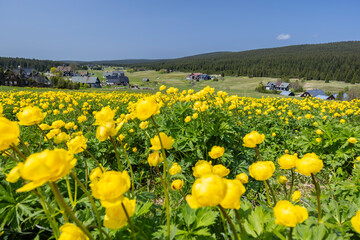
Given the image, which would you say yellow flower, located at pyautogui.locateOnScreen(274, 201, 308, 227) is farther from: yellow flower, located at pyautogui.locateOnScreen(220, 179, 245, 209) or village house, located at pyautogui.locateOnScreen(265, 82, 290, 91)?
village house, located at pyautogui.locateOnScreen(265, 82, 290, 91)

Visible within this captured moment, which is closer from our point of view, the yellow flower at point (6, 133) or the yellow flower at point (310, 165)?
the yellow flower at point (6, 133)

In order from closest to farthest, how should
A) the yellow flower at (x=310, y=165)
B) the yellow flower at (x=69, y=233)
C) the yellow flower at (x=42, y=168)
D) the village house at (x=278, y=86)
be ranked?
the yellow flower at (x=42, y=168), the yellow flower at (x=69, y=233), the yellow flower at (x=310, y=165), the village house at (x=278, y=86)

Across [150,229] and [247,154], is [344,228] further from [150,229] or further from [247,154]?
[247,154]

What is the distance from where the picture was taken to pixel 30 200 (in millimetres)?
1397

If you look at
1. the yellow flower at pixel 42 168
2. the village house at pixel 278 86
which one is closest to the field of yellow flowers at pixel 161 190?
the yellow flower at pixel 42 168

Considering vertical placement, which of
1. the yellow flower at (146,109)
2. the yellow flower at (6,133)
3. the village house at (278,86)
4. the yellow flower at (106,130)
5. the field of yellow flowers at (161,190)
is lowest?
the village house at (278,86)

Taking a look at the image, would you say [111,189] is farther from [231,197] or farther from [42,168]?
[231,197]

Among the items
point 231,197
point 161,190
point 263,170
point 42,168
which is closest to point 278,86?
point 161,190

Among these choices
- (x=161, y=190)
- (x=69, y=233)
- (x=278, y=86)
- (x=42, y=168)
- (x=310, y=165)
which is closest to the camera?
(x=42, y=168)

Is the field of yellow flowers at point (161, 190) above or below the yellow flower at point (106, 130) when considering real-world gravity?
below

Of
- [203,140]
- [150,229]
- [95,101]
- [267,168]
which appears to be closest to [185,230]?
[150,229]

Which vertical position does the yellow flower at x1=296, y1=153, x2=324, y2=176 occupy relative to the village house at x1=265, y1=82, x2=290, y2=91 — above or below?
above

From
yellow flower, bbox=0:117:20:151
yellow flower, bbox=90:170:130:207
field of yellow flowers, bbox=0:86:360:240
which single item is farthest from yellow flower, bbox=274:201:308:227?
yellow flower, bbox=0:117:20:151

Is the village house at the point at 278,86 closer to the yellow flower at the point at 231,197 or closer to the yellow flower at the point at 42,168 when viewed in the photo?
the yellow flower at the point at 231,197
